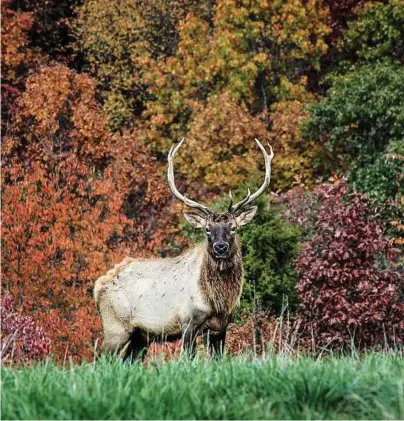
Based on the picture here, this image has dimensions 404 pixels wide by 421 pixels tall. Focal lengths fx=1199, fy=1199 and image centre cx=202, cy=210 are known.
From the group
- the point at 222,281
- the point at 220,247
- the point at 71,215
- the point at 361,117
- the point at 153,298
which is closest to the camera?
the point at 220,247

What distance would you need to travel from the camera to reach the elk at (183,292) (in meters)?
12.0

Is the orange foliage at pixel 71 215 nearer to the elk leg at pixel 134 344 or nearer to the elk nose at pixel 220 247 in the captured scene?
the elk leg at pixel 134 344

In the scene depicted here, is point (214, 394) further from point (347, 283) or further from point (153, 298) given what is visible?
point (347, 283)

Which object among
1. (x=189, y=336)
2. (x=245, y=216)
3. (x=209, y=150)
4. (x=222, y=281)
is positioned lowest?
(x=189, y=336)

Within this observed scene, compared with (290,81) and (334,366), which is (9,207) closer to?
(290,81)

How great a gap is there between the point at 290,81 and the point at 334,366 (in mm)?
28224

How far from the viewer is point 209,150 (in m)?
30.1

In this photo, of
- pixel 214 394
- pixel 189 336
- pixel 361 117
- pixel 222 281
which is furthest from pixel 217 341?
pixel 361 117

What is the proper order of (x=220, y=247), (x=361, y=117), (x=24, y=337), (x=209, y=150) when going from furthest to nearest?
(x=209, y=150) < (x=361, y=117) < (x=24, y=337) < (x=220, y=247)

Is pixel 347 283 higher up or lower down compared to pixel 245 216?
lower down

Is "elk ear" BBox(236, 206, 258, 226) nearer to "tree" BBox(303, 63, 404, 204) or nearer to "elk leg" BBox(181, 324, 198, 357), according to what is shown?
"elk leg" BBox(181, 324, 198, 357)

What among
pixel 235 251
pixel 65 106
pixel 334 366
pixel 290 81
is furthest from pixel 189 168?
pixel 334 366

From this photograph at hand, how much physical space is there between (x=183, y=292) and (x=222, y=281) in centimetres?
46

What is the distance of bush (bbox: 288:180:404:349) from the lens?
18.7 m
